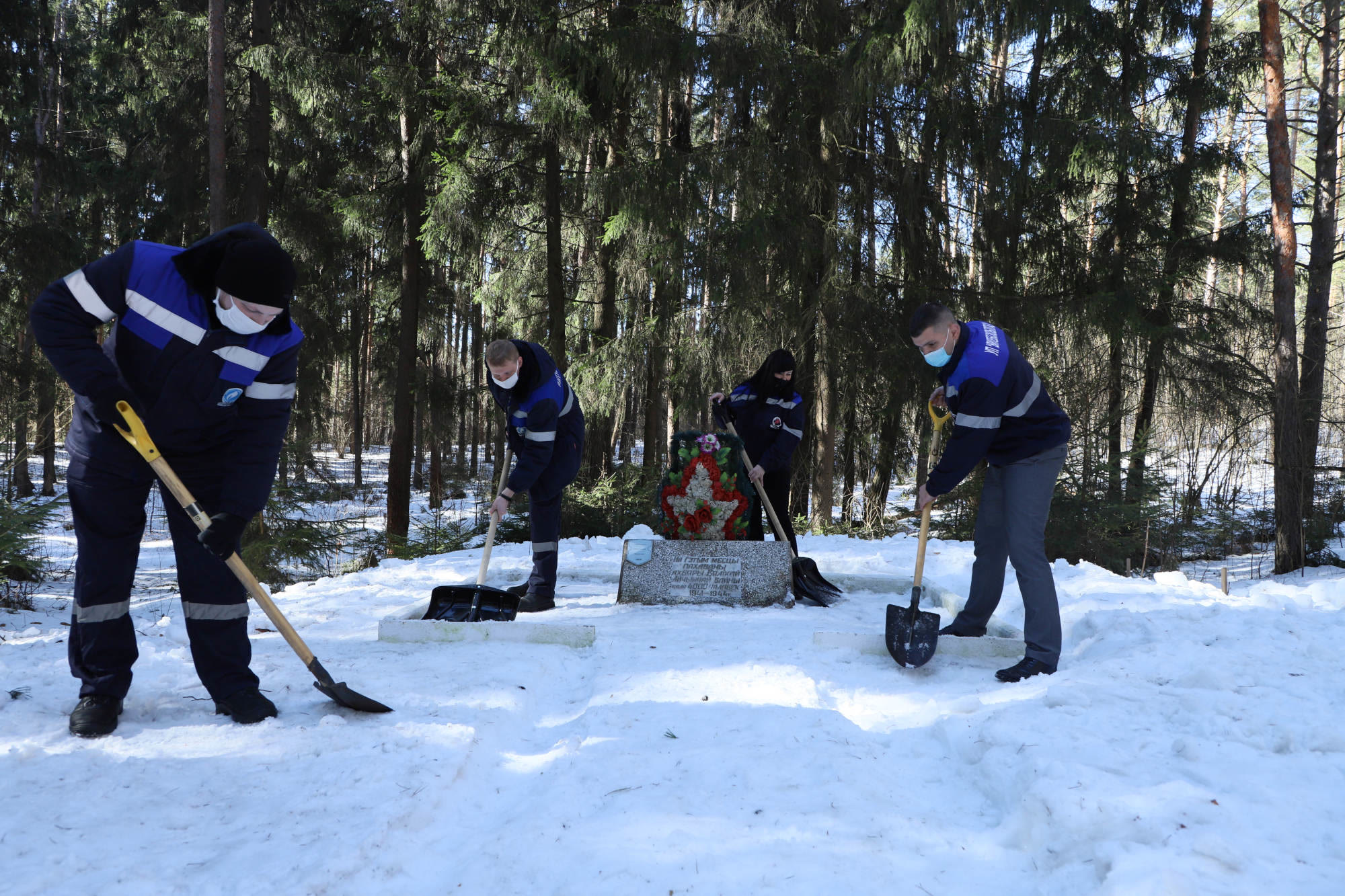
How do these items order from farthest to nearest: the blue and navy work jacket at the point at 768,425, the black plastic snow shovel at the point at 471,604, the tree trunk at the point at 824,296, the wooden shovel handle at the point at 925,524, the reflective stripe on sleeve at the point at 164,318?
the tree trunk at the point at 824,296, the blue and navy work jacket at the point at 768,425, the black plastic snow shovel at the point at 471,604, the wooden shovel handle at the point at 925,524, the reflective stripe on sleeve at the point at 164,318

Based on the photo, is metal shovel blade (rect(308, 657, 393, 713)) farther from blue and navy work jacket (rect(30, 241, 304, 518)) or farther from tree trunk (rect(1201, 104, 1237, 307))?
tree trunk (rect(1201, 104, 1237, 307))

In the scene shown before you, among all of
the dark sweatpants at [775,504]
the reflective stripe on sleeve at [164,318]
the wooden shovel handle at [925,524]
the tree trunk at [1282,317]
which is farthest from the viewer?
the tree trunk at [1282,317]

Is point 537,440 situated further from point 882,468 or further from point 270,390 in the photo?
point 882,468

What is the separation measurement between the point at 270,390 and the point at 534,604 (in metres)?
2.97

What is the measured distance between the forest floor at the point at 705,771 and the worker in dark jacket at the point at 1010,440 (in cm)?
34

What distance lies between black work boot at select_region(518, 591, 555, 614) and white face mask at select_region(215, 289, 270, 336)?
3.13 metres

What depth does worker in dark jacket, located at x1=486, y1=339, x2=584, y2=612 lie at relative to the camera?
5570mm

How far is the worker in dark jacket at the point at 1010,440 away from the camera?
428 cm

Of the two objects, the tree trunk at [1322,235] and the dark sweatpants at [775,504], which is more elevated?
the tree trunk at [1322,235]

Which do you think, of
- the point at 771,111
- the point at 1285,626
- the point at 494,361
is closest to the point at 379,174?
the point at 771,111

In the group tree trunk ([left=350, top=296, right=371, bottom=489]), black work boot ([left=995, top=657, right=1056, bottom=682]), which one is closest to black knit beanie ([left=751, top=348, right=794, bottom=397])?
black work boot ([left=995, top=657, right=1056, bottom=682])

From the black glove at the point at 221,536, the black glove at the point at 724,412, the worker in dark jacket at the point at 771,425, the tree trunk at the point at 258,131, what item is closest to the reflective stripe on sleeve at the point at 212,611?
the black glove at the point at 221,536

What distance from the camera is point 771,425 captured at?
7.06 meters

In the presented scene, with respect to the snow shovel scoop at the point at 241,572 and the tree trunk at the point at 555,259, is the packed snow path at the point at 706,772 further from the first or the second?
the tree trunk at the point at 555,259
